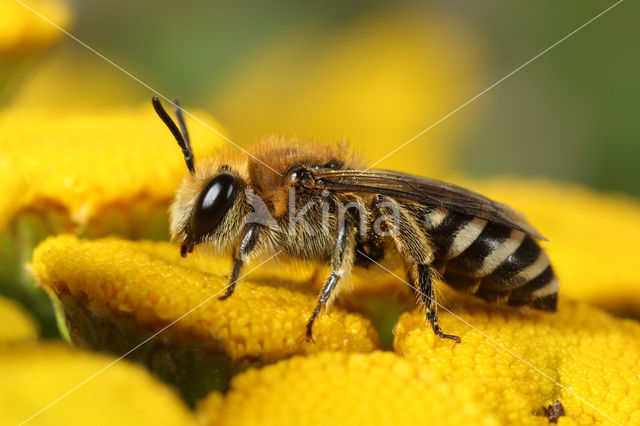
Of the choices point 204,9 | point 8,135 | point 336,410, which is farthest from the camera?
point 204,9

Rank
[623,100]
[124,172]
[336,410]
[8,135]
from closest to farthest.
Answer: [336,410] < [124,172] < [8,135] < [623,100]

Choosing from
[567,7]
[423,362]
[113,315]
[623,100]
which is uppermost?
[567,7]

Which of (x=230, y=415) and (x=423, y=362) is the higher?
(x=423, y=362)

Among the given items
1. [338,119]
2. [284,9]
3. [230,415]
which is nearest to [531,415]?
[230,415]

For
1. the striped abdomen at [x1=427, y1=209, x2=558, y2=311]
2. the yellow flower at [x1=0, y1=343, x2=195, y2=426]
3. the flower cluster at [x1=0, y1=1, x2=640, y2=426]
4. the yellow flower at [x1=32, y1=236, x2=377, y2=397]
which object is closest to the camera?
the yellow flower at [x1=0, y1=343, x2=195, y2=426]

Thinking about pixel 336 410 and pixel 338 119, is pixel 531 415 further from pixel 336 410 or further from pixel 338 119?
pixel 338 119

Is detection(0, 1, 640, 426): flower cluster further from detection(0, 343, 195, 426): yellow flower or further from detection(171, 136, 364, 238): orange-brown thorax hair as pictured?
detection(171, 136, 364, 238): orange-brown thorax hair

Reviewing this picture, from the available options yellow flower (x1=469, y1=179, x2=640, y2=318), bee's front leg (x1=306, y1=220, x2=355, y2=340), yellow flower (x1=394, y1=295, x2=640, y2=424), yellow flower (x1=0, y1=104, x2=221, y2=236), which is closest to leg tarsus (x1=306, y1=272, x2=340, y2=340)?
bee's front leg (x1=306, y1=220, x2=355, y2=340)
